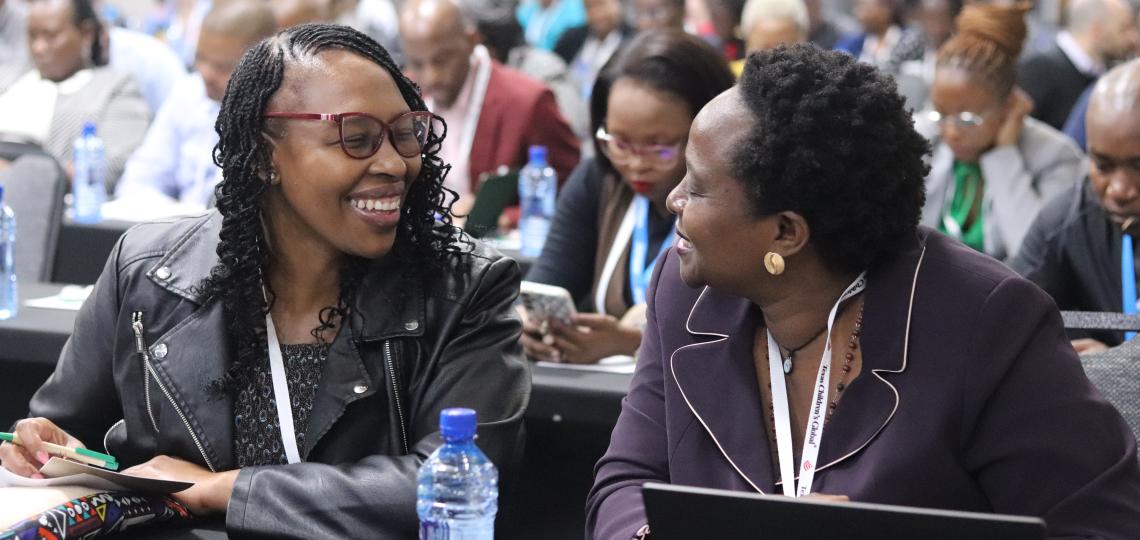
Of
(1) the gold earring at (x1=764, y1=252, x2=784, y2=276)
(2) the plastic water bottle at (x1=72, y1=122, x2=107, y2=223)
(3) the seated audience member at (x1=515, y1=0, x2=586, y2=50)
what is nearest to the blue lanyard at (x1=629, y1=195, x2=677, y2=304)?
(1) the gold earring at (x1=764, y1=252, x2=784, y2=276)

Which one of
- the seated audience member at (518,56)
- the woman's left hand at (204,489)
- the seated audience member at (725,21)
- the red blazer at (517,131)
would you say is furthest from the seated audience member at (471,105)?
the woman's left hand at (204,489)

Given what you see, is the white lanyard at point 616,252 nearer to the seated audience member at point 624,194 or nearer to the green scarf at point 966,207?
the seated audience member at point 624,194

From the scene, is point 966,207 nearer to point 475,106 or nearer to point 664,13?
point 475,106

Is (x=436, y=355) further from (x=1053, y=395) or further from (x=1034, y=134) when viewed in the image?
(x=1034, y=134)

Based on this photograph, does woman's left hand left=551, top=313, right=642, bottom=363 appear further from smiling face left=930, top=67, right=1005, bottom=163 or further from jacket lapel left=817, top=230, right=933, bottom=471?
smiling face left=930, top=67, right=1005, bottom=163

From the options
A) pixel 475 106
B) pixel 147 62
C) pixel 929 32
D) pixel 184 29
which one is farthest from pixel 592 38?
pixel 475 106

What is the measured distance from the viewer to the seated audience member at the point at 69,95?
20.8 ft

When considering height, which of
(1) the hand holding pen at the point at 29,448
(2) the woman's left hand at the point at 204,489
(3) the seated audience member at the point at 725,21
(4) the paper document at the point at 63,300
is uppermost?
(3) the seated audience member at the point at 725,21

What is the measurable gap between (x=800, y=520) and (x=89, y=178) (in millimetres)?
5073

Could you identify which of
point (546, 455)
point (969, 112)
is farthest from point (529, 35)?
point (546, 455)

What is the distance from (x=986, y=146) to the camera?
4.77 m

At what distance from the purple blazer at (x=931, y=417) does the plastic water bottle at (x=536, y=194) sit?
9.16 feet

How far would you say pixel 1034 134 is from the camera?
4832 mm

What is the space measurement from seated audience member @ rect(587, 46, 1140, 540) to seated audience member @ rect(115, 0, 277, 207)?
398 centimetres
